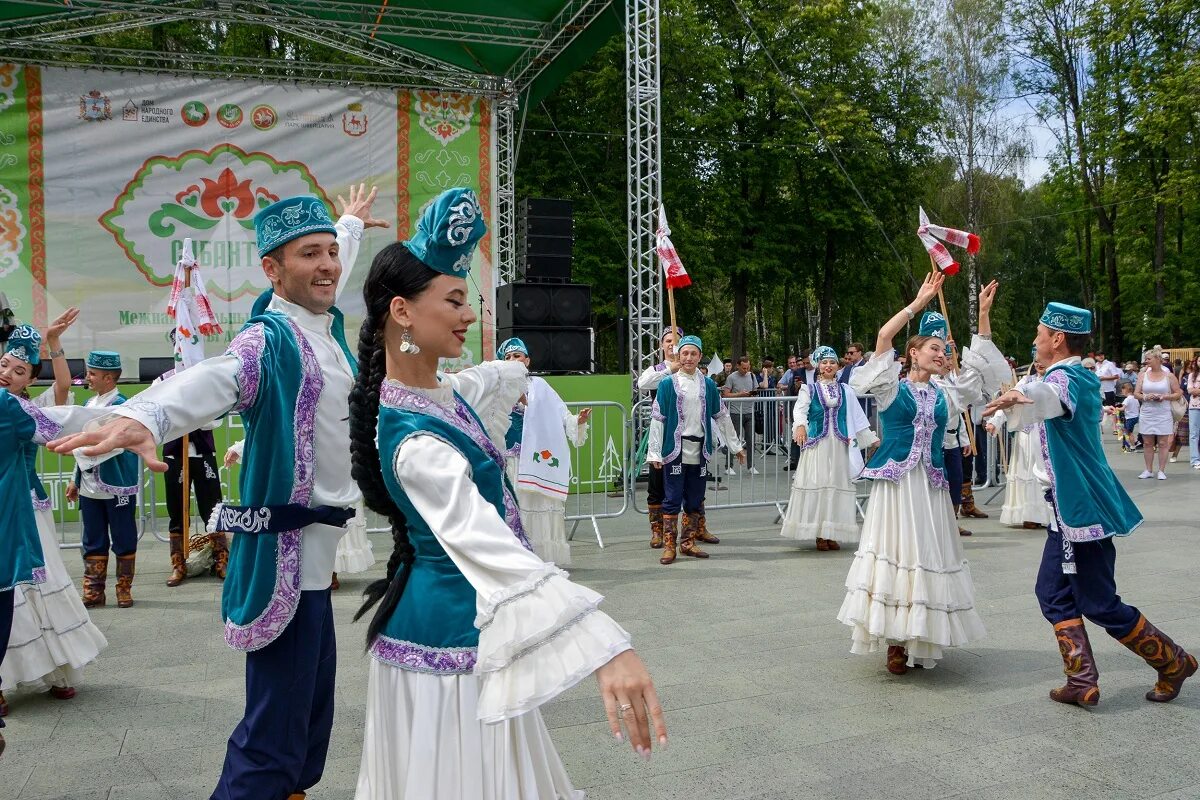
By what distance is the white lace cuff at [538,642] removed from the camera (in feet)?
6.04

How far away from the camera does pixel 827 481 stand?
960 cm

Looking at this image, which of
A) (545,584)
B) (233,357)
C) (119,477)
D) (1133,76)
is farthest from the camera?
(1133,76)

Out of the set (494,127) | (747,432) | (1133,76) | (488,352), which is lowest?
(747,432)

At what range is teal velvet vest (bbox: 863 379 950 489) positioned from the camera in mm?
5555

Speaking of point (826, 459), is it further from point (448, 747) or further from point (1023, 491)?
point (448, 747)

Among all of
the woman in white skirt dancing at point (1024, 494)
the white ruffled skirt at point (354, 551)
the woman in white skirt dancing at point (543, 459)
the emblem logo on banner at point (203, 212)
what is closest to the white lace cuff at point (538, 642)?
the woman in white skirt dancing at point (543, 459)

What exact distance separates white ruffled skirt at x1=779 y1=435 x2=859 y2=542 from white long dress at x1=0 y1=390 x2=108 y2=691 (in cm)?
634

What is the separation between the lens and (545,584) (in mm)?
1943

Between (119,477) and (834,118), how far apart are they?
2164 cm

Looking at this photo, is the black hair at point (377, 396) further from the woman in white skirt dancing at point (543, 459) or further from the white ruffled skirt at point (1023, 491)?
the white ruffled skirt at point (1023, 491)

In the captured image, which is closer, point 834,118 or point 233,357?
point 233,357

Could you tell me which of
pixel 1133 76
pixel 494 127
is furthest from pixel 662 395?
pixel 1133 76

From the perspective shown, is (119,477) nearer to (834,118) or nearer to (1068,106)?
(834,118)

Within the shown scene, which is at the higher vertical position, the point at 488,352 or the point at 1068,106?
the point at 1068,106
